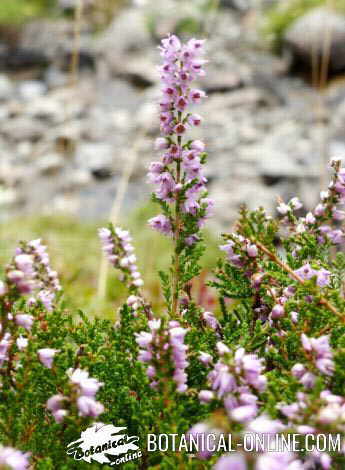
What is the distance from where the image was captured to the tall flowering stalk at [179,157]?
3.75ft

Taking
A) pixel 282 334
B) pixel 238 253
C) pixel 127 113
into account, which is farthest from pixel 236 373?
pixel 127 113

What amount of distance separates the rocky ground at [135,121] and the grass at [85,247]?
0.48m

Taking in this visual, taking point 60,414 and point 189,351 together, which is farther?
point 189,351

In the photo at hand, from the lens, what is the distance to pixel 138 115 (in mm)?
9141

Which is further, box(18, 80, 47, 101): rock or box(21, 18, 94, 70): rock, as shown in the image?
box(21, 18, 94, 70): rock

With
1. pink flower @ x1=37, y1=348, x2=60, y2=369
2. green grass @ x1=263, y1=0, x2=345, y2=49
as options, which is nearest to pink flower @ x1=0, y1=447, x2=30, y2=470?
pink flower @ x1=37, y1=348, x2=60, y2=369

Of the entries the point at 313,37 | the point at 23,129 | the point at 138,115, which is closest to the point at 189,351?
the point at 313,37

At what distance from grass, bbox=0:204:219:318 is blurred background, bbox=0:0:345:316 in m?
0.02

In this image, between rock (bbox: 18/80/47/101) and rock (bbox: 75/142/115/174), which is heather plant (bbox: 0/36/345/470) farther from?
rock (bbox: 18/80/47/101)

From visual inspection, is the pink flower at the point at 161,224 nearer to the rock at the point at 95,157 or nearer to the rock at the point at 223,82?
the rock at the point at 95,157

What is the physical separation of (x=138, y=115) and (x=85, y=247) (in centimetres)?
403

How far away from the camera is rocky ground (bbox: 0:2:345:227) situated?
269 inches

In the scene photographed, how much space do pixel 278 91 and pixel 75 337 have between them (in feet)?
27.0

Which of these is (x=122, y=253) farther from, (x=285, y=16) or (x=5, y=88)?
(x=5, y=88)
